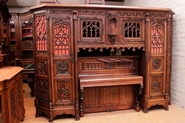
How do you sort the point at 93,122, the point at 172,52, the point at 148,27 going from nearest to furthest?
the point at 93,122
the point at 148,27
the point at 172,52

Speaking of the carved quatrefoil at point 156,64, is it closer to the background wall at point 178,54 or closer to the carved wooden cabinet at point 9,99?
the background wall at point 178,54

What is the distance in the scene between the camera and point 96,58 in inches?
126

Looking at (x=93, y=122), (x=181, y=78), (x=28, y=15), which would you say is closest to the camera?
(x=93, y=122)

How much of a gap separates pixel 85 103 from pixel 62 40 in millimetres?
1206

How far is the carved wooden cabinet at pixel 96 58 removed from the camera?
2.85 m

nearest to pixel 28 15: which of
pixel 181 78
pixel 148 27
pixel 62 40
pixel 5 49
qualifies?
pixel 5 49

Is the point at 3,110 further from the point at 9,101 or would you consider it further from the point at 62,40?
the point at 62,40

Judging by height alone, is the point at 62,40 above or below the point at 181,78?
above

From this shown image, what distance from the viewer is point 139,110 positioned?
328cm

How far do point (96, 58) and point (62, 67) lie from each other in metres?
0.65

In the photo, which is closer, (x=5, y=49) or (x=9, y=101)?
(x=9, y=101)

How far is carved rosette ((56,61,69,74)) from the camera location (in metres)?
2.89

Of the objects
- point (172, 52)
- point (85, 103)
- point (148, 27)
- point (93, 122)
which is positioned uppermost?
point (148, 27)

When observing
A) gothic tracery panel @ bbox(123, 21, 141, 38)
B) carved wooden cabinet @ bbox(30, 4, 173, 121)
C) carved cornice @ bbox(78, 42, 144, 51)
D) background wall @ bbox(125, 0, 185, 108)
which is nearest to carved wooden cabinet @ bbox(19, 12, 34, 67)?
carved wooden cabinet @ bbox(30, 4, 173, 121)
